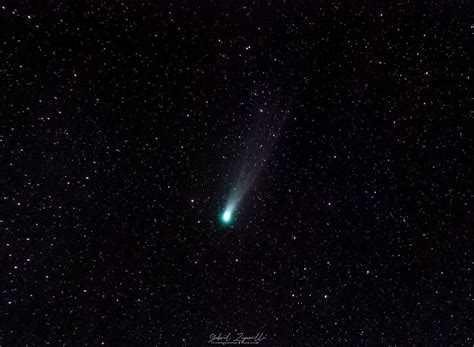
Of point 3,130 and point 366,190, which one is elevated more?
point 3,130

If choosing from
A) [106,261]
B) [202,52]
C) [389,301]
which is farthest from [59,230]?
[389,301]

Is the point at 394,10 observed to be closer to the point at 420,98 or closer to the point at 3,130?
the point at 420,98

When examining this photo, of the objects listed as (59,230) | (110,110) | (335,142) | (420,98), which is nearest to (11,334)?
(59,230)

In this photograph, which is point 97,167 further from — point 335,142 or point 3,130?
point 335,142

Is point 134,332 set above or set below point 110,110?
below

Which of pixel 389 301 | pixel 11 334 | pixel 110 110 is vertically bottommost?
pixel 389 301

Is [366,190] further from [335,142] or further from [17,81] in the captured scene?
[17,81]
